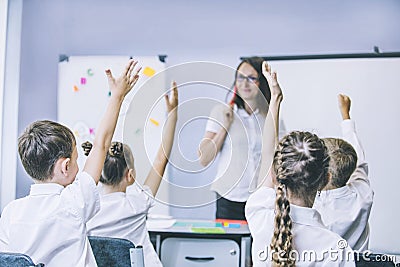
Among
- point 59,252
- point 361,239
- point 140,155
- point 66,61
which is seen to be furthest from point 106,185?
point 66,61

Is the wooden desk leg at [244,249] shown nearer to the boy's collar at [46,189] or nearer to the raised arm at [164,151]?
the raised arm at [164,151]

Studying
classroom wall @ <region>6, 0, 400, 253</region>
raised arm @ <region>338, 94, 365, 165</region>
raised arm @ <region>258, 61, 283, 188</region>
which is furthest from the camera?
classroom wall @ <region>6, 0, 400, 253</region>

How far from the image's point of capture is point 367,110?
280cm

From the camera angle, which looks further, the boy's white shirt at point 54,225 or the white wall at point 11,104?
the white wall at point 11,104

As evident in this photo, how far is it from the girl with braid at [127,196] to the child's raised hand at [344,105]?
0.85m

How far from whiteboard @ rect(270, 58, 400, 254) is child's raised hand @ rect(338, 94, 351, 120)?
0.05 m

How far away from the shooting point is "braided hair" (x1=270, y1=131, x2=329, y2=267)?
154cm

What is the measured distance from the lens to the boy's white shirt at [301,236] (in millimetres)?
1524

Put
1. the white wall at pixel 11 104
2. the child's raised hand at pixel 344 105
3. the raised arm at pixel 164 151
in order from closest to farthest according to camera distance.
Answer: the raised arm at pixel 164 151 < the child's raised hand at pixel 344 105 < the white wall at pixel 11 104

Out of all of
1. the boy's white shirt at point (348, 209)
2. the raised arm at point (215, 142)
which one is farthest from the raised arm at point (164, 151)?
the boy's white shirt at point (348, 209)

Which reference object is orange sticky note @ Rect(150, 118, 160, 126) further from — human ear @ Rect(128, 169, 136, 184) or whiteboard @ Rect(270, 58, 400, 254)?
whiteboard @ Rect(270, 58, 400, 254)

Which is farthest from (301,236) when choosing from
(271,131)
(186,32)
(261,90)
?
(186,32)

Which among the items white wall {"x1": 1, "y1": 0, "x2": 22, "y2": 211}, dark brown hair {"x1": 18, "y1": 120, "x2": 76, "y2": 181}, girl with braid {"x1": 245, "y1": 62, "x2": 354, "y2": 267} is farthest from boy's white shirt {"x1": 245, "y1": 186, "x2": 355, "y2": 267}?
white wall {"x1": 1, "y1": 0, "x2": 22, "y2": 211}

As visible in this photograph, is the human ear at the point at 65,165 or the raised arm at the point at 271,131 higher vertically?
the raised arm at the point at 271,131
